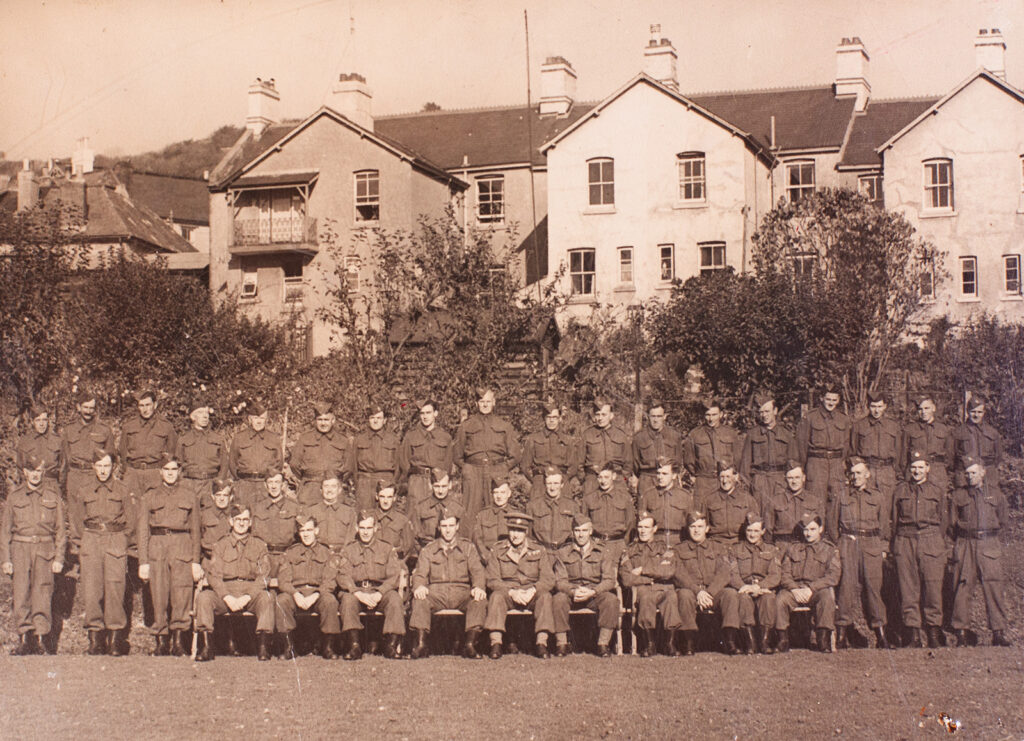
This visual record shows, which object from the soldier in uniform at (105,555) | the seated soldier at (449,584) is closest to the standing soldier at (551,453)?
the seated soldier at (449,584)

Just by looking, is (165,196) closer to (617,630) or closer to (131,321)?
(131,321)

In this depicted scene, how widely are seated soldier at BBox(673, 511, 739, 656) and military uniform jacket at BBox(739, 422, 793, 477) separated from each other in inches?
68.4

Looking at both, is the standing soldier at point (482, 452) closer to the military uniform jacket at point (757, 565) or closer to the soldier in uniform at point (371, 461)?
the soldier in uniform at point (371, 461)

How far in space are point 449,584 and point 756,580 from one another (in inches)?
105

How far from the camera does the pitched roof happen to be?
2855 centimetres

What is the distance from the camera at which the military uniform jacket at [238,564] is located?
9.36 meters

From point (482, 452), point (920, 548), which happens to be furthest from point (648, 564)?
point (482, 452)

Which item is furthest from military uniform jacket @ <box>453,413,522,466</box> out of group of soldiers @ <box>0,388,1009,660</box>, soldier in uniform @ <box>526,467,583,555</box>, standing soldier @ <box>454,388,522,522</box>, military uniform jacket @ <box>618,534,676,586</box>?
military uniform jacket @ <box>618,534,676,586</box>

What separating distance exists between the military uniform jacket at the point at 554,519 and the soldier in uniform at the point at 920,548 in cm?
288

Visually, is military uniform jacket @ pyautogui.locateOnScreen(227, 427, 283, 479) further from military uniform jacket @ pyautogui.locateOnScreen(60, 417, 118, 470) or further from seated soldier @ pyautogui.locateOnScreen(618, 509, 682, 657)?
seated soldier @ pyautogui.locateOnScreen(618, 509, 682, 657)

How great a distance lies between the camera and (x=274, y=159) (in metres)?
30.3

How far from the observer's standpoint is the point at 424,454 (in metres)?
11.6

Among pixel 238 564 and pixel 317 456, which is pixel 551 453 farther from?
pixel 238 564

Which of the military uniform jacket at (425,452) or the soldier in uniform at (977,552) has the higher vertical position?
the military uniform jacket at (425,452)
